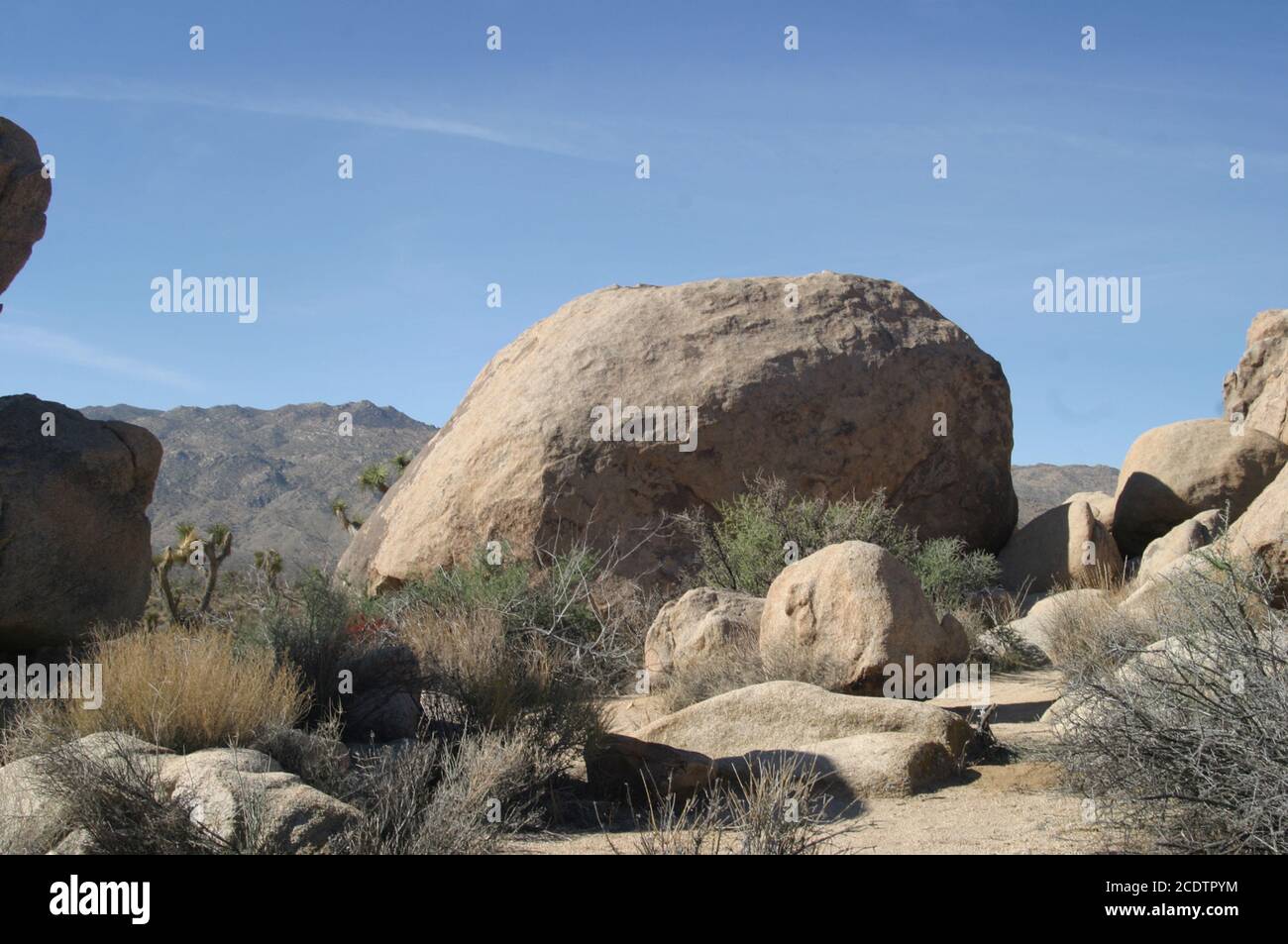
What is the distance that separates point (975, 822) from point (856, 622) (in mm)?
3216

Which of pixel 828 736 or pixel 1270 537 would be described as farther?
pixel 1270 537

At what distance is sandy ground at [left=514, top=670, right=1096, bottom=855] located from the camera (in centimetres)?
547

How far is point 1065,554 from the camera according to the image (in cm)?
1473

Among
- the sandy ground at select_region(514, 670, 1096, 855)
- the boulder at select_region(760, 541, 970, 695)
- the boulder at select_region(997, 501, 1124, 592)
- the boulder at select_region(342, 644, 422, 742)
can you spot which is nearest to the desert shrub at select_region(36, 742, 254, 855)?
the sandy ground at select_region(514, 670, 1096, 855)

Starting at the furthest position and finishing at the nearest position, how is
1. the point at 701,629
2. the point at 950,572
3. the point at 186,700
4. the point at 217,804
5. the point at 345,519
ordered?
the point at 345,519
the point at 950,572
the point at 701,629
the point at 186,700
the point at 217,804

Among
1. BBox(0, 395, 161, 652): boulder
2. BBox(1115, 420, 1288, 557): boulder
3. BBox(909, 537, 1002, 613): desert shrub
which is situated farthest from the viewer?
BBox(1115, 420, 1288, 557): boulder

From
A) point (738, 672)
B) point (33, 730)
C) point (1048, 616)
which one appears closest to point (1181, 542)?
point (1048, 616)

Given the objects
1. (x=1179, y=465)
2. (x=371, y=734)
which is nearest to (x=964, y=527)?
(x=1179, y=465)

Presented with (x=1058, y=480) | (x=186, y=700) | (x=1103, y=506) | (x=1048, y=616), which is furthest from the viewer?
(x=1058, y=480)

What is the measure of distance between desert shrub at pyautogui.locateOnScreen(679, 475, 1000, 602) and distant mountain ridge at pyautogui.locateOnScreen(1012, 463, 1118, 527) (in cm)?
4124

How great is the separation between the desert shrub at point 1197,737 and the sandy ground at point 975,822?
0.27 metres
